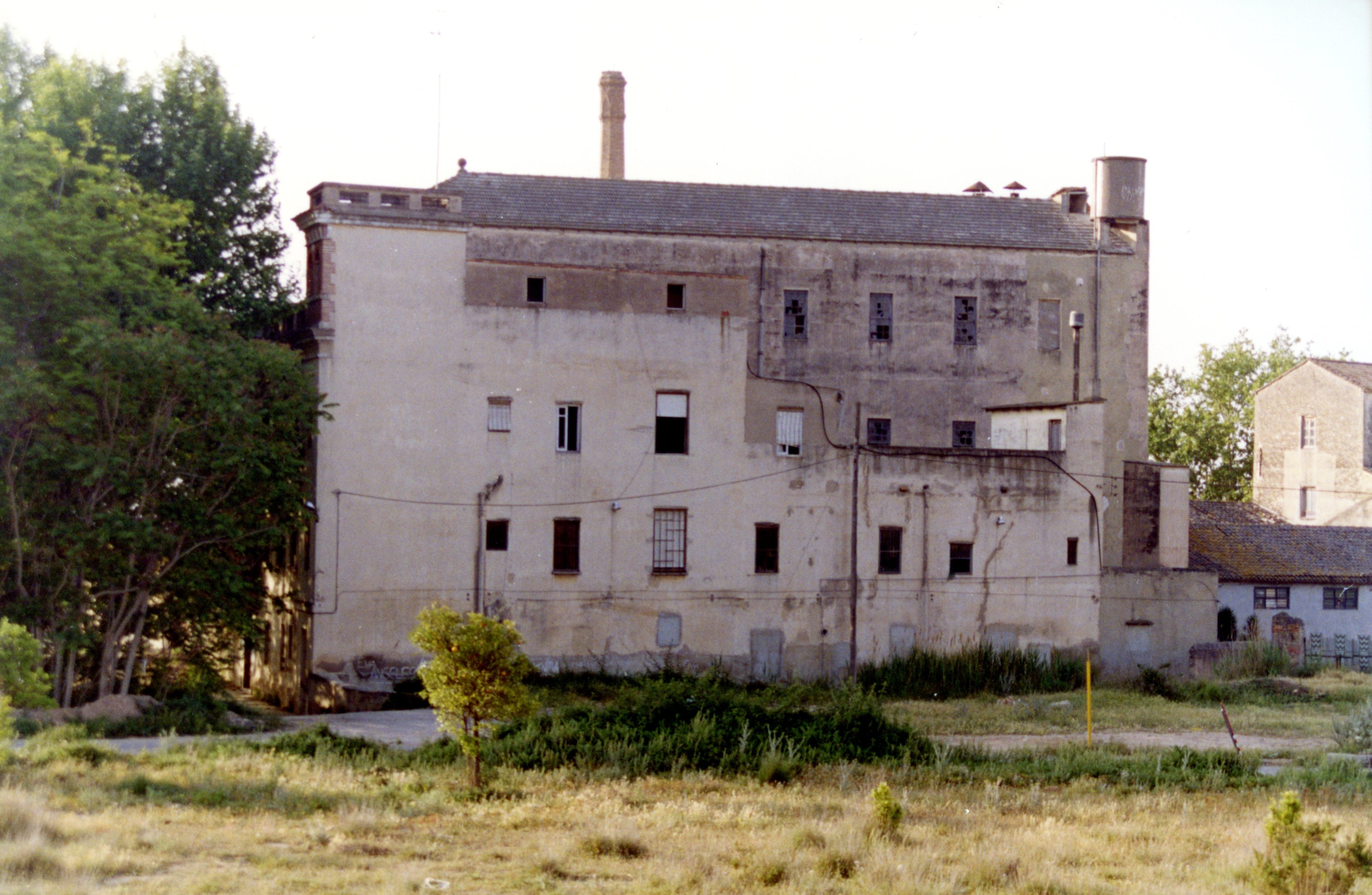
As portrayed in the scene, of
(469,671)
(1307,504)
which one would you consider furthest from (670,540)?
(1307,504)

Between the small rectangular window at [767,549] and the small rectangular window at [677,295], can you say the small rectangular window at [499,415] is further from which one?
the small rectangular window at [767,549]

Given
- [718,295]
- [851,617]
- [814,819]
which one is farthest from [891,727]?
[718,295]

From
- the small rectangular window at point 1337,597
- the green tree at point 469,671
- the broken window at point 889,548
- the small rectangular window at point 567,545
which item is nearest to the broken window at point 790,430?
the broken window at point 889,548

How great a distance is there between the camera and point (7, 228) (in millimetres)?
25703

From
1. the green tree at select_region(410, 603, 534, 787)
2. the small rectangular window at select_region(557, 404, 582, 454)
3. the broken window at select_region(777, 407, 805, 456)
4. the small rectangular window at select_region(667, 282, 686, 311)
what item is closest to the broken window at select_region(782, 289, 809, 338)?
the broken window at select_region(777, 407, 805, 456)

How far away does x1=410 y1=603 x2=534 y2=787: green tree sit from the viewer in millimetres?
18828

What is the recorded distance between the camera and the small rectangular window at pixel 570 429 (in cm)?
3541

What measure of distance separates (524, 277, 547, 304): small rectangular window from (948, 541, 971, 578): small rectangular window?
40.4ft

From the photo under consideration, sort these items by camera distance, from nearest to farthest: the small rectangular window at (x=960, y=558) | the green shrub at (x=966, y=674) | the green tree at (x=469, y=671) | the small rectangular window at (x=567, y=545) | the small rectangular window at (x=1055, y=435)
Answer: the green tree at (x=469, y=671) → the small rectangular window at (x=567, y=545) → the green shrub at (x=966, y=674) → the small rectangular window at (x=960, y=558) → the small rectangular window at (x=1055, y=435)

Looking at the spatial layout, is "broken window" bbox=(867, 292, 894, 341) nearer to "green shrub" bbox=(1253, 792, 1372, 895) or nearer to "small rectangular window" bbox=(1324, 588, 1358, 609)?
"small rectangular window" bbox=(1324, 588, 1358, 609)

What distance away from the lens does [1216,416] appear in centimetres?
6662

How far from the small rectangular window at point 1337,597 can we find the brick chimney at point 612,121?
26342 mm

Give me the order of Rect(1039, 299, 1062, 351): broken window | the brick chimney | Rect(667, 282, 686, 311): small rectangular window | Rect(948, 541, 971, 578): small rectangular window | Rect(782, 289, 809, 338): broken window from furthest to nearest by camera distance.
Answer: the brick chimney → Rect(1039, 299, 1062, 351): broken window → Rect(782, 289, 809, 338): broken window → Rect(948, 541, 971, 578): small rectangular window → Rect(667, 282, 686, 311): small rectangular window

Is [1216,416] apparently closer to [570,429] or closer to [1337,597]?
[1337,597]
